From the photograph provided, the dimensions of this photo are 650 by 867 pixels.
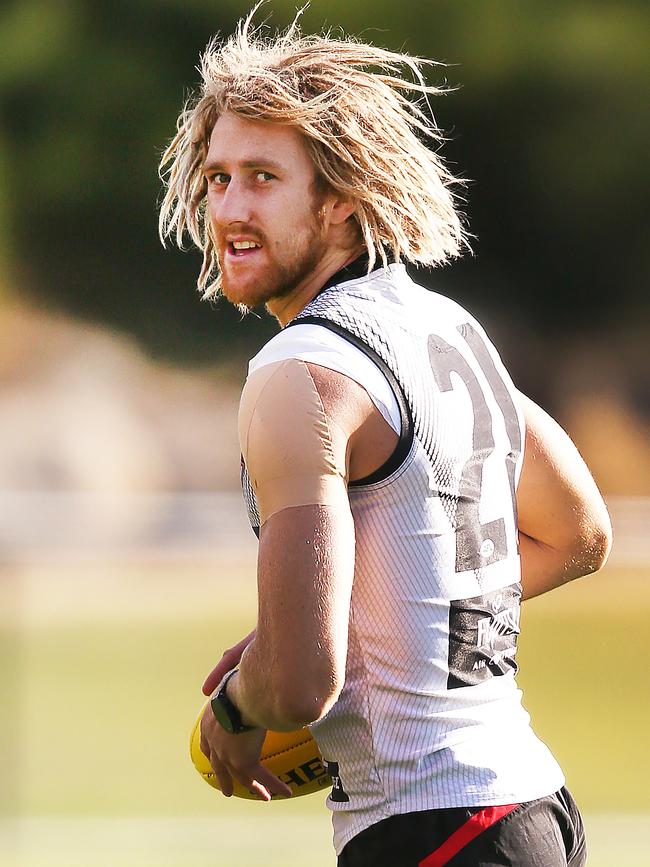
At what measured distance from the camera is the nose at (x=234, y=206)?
1.68 metres

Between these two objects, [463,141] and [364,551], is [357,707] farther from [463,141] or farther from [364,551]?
[463,141]

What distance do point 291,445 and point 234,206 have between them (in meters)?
0.44

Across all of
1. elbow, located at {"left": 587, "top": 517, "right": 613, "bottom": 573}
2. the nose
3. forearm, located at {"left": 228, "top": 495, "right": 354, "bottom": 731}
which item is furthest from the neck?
elbow, located at {"left": 587, "top": 517, "right": 613, "bottom": 573}

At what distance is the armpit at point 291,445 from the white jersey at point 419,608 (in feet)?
0.14

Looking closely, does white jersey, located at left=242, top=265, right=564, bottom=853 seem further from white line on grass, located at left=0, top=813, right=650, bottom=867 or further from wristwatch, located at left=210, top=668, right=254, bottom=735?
white line on grass, located at left=0, top=813, right=650, bottom=867

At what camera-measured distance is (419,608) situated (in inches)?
58.4

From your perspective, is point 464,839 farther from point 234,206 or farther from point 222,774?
point 234,206

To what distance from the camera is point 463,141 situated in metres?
11.8

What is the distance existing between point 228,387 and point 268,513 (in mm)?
9526

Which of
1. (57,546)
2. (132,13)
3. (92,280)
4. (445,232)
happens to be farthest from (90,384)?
(445,232)

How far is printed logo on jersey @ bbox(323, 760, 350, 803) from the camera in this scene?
1.54 metres

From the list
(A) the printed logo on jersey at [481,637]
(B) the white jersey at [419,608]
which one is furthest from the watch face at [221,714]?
(A) the printed logo on jersey at [481,637]

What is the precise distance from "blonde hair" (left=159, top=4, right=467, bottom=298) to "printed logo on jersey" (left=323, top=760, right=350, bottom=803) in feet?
1.97

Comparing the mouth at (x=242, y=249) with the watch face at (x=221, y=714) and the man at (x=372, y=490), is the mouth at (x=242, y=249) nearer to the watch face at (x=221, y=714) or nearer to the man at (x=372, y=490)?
the man at (x=372, y=490)
